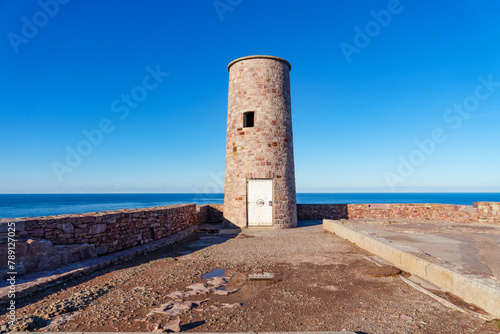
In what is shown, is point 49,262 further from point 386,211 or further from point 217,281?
point 386,211

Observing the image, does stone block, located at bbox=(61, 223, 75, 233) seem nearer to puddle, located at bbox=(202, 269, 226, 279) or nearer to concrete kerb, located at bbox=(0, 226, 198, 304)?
concrete kerb, located at bbox=(0, 226, 198, 304)

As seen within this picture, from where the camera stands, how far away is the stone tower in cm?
1288

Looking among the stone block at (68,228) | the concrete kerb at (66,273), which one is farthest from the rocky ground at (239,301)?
the stone block at (68,228)

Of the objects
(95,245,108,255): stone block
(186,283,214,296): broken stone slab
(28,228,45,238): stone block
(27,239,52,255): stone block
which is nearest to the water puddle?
(186,283,214,296): broken stone slab

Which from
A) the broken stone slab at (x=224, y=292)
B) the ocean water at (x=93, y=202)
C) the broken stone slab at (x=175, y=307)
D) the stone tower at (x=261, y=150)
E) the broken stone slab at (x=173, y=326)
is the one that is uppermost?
the stone tower at (x=261, y=150)

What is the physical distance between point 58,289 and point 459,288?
6.75 m

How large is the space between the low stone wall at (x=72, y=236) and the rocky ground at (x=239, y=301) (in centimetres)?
85

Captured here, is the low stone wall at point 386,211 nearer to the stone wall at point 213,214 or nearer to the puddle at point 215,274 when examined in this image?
the stone wall at point 213,214

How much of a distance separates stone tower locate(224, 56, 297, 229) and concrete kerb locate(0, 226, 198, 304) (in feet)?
19.1

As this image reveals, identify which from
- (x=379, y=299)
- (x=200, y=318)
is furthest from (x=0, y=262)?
(x=379, y=299)

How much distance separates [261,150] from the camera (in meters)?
12.9

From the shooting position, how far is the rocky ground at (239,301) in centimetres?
339

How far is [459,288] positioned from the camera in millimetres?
4141

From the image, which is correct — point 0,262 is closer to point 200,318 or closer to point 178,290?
point 178,290
